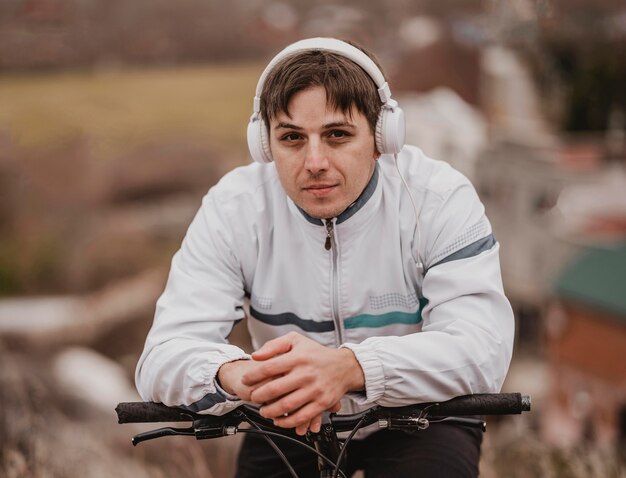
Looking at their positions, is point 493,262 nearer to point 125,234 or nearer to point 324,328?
point 324,328

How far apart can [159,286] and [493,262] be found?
26447 mm

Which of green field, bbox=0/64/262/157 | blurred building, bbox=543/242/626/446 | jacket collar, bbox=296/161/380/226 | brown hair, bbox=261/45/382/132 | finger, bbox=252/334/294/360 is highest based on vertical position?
brown hair, bbox=261/45/382/132

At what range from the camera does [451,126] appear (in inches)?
1038

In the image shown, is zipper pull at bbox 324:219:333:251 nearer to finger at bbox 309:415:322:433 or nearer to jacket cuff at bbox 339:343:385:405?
jacket cuff at bbox 339:343:385:405

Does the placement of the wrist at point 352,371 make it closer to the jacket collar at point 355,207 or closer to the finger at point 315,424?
the finger at point 315,424

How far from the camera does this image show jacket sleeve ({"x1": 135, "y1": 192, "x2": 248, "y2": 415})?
1.57 meters

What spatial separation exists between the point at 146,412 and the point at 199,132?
92.6 feet

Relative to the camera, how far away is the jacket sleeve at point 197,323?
157 cm

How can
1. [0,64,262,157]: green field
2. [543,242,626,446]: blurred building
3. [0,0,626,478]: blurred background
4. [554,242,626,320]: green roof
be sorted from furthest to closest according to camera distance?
[0,64,262,157]: green field
[0,0,626,478]: blurred background
[554,242,626,320]: green roof
[543,242,626,446]: blurred building

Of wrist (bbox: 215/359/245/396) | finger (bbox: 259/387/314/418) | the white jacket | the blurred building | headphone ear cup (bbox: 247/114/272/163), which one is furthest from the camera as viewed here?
the blurred building

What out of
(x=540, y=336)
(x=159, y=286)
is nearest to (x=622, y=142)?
(x=540, y=336)

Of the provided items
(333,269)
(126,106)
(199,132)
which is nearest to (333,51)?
(333,269)

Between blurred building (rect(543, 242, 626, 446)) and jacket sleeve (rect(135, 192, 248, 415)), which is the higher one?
jacket sleeve (rect(135, 192, 248, 415))

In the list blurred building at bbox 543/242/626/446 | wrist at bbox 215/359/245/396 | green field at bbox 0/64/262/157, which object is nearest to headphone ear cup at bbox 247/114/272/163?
wrist at bbox 215/359/245/396
